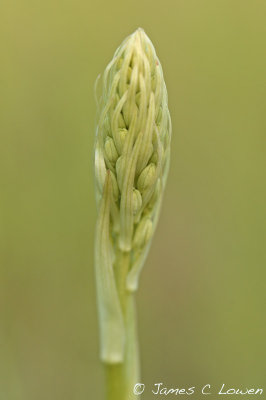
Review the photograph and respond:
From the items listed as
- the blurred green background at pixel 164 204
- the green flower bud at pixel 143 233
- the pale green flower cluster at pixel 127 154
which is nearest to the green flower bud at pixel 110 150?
the pale green flower cluster at pixel 127 154

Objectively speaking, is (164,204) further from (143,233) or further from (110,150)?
(110,150)

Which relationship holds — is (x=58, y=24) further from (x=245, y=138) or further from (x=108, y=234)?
(x=108, y=234)

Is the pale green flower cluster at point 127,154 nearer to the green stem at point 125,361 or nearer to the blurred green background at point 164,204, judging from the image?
the green stem at point 125,361

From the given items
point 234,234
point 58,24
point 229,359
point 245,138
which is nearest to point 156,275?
point 234,234

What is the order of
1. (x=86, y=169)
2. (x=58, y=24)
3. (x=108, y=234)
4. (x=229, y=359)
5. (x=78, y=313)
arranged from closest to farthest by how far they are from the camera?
(x=108, y=234)
(x=229, y=359)
(x=78, y=313)
(x=86, y=169)
(x=58, y=24)

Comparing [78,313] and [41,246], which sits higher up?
[41,246]

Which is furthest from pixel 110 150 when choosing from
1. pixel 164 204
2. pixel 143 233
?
pixel 164 204
